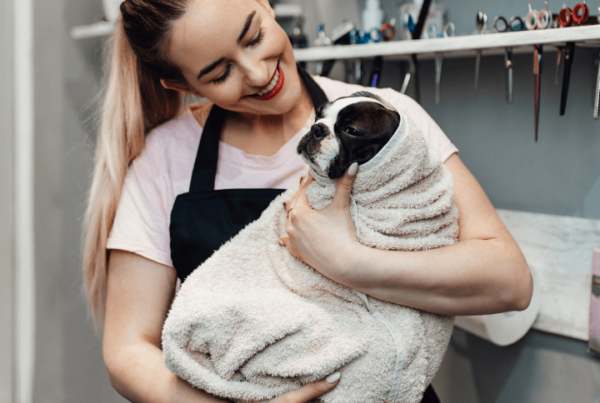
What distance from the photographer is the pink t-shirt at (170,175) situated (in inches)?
34.7

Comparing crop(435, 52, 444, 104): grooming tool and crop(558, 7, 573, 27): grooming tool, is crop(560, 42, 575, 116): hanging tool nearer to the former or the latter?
crop(558, 7, 573, 27): grooming tool

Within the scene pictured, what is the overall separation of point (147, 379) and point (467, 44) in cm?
101

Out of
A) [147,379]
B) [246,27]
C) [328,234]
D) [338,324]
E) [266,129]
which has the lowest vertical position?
[147,379]

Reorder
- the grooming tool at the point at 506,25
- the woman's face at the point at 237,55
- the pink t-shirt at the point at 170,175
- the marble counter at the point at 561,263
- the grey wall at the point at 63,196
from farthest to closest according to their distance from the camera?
1. the grey wall at the point at 63,196
2. the marble counter at the point at 561,263
3. the grooming tool at the point at 506,25
4. the pink t-shirt at the point at 170,175
5. the woman's face at the point at 237,55

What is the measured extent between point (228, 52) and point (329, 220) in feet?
1.18

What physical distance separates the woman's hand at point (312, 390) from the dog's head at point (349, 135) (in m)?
0.31

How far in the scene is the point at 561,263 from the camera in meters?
1.16

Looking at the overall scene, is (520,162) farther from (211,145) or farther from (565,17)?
(211,145)

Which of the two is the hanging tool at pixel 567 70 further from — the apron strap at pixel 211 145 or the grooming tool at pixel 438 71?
the apron strap at pixel 211 145

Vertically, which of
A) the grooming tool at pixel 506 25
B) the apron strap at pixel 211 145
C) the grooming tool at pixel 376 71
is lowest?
the apron strap at pixel 211 145
